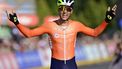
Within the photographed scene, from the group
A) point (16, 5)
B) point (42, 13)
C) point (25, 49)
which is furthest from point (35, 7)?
point (25, 49)

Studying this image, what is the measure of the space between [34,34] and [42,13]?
16.4 metres

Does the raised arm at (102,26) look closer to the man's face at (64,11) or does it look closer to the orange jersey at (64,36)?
the orange jersey at (64,36)

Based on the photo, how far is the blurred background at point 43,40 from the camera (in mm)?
16969

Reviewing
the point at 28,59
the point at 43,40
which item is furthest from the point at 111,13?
the point at 43,40

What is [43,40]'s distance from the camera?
18406 mm

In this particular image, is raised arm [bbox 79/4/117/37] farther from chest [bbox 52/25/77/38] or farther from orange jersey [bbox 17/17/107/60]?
chest [bbox 52/25/77/38]

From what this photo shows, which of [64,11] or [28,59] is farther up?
[64,11]

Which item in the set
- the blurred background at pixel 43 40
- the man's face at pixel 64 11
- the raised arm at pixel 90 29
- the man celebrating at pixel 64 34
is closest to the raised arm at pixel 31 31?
the man celebrating at pixel 64 34

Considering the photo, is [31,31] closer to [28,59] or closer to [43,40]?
[28,59]

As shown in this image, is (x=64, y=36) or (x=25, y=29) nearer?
(x=25, y=29)

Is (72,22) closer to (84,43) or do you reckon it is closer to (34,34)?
(34,34)

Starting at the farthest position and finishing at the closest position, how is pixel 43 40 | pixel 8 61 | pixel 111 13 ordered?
1. pixel 43 40
2. pixel 8 61
3. pixel 111 13

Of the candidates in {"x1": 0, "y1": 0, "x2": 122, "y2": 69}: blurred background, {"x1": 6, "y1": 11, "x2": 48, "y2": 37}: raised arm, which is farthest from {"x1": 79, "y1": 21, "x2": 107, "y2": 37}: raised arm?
{"x1": 0, "y1": 0, "x2": 122, "y2": 69}: blurred background

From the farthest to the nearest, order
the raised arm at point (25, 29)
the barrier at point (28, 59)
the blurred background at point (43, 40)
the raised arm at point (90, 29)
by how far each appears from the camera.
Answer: the blurred background at point (43, 40) → the barrier at point (28, 59) → the raised arm at point (90, 29) → the raised arm at point (25, 29)
